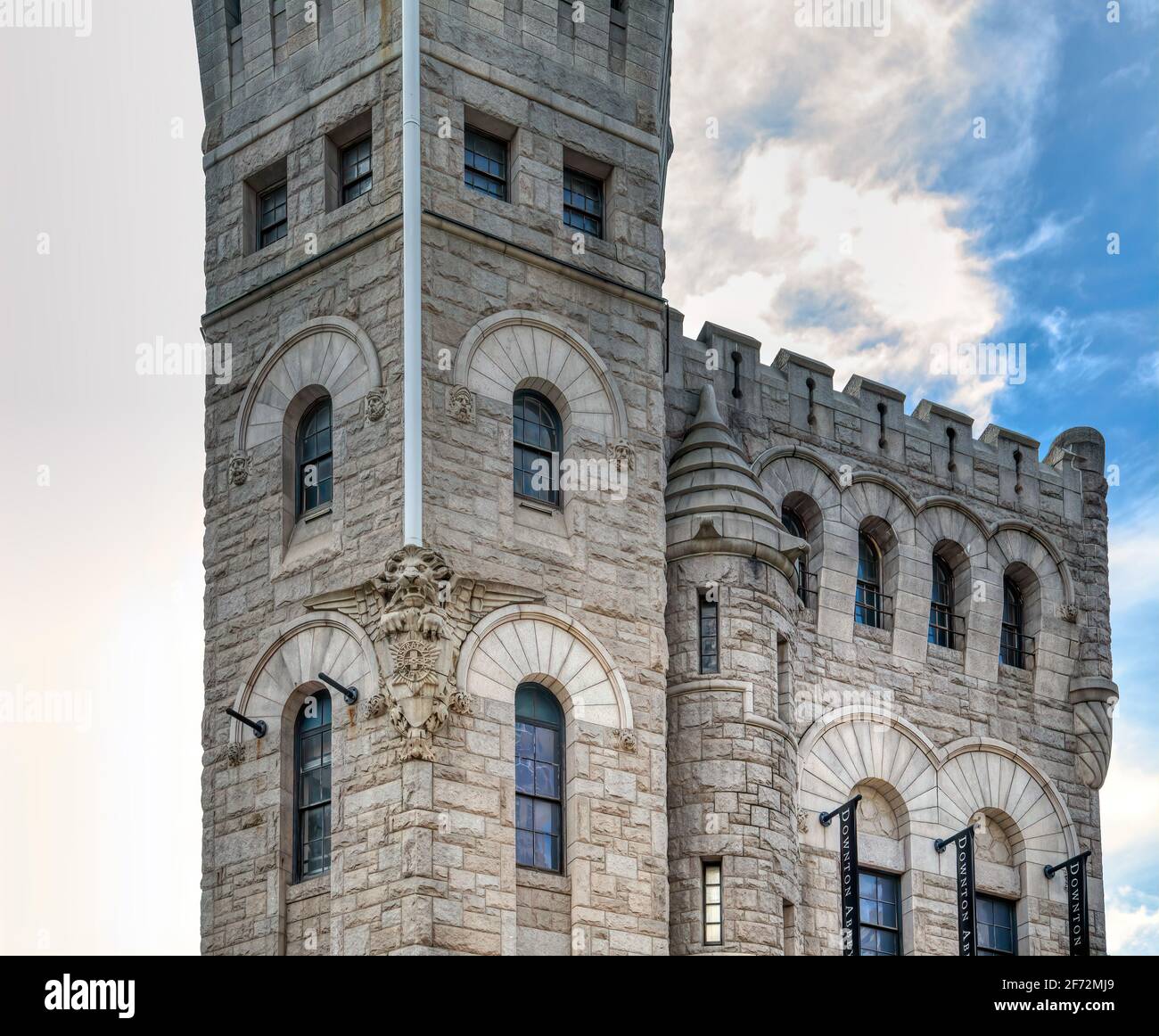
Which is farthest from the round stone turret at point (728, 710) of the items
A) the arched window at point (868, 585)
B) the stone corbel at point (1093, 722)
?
Answer: the stone corbel at point (1093, 722)

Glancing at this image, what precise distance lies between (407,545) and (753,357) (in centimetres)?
946

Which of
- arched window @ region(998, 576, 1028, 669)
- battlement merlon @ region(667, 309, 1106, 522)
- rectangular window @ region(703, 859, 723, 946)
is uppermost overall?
battlement merlon @ region(667, 309, 1106, 522)

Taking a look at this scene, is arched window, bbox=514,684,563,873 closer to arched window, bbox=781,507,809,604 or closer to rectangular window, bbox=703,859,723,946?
rectangular window, bbox=703,859,723,946

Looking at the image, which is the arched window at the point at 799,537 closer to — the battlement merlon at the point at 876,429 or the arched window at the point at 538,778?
the battlement merlon at the point at 876,429

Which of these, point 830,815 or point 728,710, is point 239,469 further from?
point 830,815

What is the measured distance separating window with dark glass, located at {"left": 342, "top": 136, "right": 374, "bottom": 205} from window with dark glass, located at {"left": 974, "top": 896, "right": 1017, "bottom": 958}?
14855 millimetres

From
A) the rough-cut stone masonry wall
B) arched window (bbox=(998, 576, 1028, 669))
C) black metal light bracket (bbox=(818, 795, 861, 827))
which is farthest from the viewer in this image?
arched window (bbox=(998, 576, 1028, 669))

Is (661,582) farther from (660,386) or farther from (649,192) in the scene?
(649,192)

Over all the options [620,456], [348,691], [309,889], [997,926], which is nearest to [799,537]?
[620,456]

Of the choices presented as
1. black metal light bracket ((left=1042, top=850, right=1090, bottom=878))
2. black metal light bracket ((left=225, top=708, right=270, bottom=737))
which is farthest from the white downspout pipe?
black metal light bracket ((left=1042, top=850, right=1090, bottom=878))

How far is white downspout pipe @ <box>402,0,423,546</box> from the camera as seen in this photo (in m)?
35.1

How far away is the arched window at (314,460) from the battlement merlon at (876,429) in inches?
228

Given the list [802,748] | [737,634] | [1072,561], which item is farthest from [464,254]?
[1072,561]

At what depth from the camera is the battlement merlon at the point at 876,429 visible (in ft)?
136
